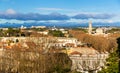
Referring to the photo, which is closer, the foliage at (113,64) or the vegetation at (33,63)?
the foliage at (113,64)

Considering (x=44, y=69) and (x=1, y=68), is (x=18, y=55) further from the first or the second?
(x=44, y=69)

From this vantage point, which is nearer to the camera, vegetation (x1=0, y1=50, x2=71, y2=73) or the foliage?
the foliage

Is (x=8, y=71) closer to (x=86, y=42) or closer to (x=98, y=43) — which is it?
(x=98, y=43)

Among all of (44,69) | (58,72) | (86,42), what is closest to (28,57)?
(44,69)

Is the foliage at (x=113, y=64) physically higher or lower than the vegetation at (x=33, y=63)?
higher

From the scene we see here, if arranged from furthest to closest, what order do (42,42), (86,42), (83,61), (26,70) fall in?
(86,42) < (42,42) < (83,61) < (26,70)

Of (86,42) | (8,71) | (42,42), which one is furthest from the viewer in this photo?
(86,42)

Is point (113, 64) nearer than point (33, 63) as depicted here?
Yes

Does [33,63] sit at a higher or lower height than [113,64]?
lower

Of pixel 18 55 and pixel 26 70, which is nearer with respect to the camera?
pixel 26 70

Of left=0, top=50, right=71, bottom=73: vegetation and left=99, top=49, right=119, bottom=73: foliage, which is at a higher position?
left=99, top=49, right=119, bottom=73: foliage
